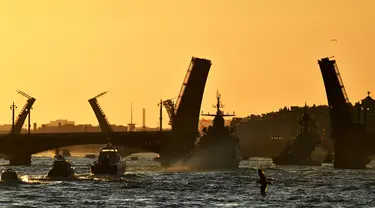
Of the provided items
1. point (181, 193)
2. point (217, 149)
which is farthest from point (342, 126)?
point (181, 193)

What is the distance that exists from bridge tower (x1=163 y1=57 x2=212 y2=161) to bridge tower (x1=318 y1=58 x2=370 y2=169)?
448 inches

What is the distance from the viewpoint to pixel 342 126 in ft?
501

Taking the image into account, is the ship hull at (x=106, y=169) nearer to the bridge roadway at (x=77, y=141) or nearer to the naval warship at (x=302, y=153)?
the bridge roadway at (x=77, y=141)

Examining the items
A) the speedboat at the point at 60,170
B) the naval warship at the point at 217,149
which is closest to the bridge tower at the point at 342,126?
the naval warship at the point at 217,149

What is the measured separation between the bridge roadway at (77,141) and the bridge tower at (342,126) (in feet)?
73.5

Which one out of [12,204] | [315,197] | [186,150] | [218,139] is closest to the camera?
[12,204]

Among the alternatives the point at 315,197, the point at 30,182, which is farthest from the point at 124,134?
the point at 315,197

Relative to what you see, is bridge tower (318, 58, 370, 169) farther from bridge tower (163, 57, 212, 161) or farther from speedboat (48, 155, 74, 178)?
speedboat (48, 155, 74, 178)

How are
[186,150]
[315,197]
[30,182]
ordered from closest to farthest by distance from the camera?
[315,197], [30,182], [186,150]

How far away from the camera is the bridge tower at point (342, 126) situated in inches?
5295

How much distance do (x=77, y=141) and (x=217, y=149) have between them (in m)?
24.6

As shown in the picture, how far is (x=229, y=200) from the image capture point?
260 ft

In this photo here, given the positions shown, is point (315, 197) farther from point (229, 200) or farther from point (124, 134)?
point (124, 134)

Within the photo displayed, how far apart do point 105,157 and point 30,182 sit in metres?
14.7
